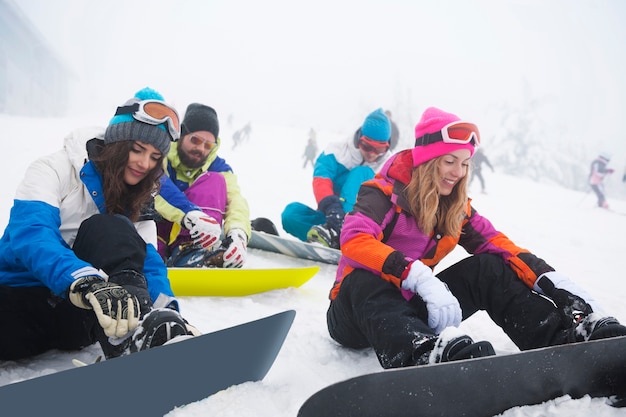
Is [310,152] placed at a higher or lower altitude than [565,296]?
lower

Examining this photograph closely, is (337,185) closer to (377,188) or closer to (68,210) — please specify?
(377,188)

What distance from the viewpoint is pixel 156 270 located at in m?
1.68

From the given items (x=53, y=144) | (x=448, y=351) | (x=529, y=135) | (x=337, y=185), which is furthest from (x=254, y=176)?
(x=529, y=135)

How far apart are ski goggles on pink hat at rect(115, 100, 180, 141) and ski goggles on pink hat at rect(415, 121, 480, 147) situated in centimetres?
100

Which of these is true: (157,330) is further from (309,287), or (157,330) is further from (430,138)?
(309,287)

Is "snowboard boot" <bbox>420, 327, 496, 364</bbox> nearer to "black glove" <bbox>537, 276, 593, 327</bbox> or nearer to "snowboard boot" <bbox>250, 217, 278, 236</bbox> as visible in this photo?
"black glove" <bbox>537, 276, 593, 327</bbox>

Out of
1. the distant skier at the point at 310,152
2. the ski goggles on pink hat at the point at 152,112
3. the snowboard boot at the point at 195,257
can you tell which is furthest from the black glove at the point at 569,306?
the distant skier at the point at 310,152

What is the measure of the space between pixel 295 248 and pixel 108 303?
2633 millimetres

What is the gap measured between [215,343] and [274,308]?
141cm

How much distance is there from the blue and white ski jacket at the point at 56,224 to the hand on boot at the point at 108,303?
38 millimetres

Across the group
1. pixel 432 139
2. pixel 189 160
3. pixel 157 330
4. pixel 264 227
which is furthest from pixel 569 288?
pixel 264 227

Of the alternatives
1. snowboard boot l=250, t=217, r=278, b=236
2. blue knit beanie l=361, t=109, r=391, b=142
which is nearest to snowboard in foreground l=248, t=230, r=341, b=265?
snowboard boot l=250, t=217, r=278, b=236

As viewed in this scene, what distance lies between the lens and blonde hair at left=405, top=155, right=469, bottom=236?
1.86 metres

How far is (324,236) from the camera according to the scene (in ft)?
12.8
